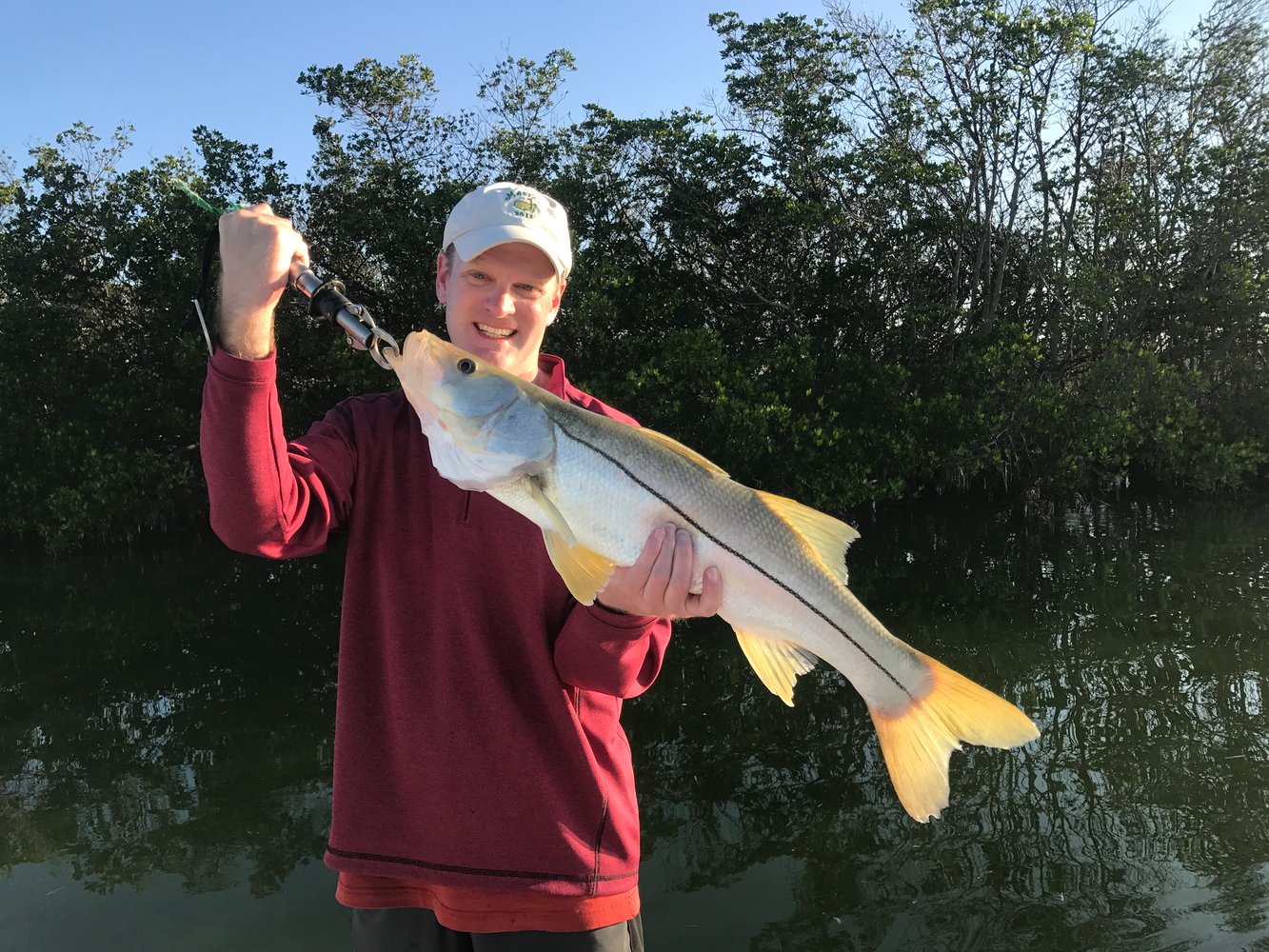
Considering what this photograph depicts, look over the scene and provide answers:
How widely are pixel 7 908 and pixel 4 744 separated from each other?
3077mm

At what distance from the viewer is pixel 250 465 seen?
69.0 inches

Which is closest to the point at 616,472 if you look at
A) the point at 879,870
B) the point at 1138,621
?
the point at 879,870

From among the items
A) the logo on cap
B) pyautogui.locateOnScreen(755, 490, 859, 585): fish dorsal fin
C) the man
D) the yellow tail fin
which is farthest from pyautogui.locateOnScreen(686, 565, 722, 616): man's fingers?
the logo on cap

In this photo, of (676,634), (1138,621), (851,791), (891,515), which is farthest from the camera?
(891,515)

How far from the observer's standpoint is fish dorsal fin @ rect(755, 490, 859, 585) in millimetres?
2229

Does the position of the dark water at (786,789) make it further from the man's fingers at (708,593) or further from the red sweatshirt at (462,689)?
the man's fingers at (708,593)

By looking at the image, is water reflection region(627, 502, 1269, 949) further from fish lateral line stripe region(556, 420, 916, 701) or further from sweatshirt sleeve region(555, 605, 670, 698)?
sweatshirt sleeve region(555, 605, 670, 698)

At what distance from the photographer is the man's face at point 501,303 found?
236 centimetres

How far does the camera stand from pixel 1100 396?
613 inches

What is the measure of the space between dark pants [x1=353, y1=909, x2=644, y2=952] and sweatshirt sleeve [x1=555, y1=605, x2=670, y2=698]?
58 cm

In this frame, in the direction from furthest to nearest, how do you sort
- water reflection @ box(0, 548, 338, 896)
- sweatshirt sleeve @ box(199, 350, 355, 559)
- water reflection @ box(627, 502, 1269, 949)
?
water reflection @ box(0, 548, 338, 896) → water reflection @ box(627, 502, 1269, 949) → sweatshirt sleeve @ box(199, 350, 355, 559)

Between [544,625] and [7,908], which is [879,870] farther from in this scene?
[7,908]

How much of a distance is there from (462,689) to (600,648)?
0.36 metres

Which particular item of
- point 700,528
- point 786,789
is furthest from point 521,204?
point 786,789
